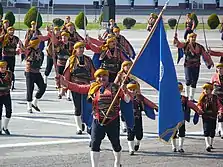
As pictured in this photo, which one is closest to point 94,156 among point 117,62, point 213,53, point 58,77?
point 58,77

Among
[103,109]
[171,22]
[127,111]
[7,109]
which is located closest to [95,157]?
[103,109]

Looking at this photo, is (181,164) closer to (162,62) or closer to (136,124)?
(136,124)

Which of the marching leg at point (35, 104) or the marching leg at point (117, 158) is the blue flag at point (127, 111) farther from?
the marching leg at point (35, 104)

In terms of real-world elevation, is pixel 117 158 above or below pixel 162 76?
below

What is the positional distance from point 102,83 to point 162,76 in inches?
44.2

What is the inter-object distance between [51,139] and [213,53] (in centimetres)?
590

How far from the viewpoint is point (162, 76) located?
1170 centimetres

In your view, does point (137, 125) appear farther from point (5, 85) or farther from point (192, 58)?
point (192, 58)

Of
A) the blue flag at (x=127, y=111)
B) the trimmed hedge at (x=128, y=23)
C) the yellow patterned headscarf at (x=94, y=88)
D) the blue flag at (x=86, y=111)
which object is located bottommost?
the trimmed hedge at (x=128, y=23)

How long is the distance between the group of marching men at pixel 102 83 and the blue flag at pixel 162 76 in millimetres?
406

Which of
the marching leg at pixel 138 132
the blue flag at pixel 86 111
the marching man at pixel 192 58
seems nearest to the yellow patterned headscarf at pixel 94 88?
the blue flag at pixel 86 111

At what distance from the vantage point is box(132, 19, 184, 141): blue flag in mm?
→ 11688

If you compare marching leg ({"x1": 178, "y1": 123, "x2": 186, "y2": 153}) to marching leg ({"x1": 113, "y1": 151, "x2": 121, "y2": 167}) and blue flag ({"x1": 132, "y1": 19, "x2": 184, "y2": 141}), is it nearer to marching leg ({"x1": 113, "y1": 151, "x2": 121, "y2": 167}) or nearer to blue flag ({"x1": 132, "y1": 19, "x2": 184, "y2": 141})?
marching leg ({"x1": 113, "y1": 151, "x2": 121, "y2": 167})

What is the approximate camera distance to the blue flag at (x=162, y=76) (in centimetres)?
1169
